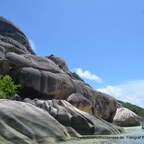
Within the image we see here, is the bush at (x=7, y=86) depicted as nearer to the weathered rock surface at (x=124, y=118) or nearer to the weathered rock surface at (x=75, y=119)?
the weathered rock surface at (x=75, y=119)

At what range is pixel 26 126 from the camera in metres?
27.4

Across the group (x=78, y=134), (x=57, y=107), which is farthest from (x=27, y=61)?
(x=78, y=134)

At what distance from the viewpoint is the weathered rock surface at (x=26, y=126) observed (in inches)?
1001

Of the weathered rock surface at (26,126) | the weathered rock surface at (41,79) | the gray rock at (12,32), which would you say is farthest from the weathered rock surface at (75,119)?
the gray rock at (12,32)

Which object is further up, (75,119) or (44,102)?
(44,102)

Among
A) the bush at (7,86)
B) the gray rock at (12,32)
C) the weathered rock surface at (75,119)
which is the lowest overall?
the weathered rock surface at (75,119)

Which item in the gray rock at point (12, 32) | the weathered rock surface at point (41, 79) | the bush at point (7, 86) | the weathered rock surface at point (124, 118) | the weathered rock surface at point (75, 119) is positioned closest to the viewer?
the weathered rock surface at point (75, 119)

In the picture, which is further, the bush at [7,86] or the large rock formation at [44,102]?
the bush at [7,86]

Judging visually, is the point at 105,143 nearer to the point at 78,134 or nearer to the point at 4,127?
the point at 78,134

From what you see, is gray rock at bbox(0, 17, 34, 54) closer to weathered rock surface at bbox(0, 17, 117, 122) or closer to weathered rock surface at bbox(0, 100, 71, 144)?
weathered rock surface at bbox(0, 17, 117, 122)

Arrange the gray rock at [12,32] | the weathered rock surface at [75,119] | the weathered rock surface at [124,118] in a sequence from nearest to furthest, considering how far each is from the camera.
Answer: the weathered rock surface at [75,119] < the gray rock at [12,32] < the weathered rock surface at [124,118]

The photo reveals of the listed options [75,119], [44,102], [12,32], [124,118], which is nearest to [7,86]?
[44,102]

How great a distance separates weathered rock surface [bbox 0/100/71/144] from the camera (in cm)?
2542

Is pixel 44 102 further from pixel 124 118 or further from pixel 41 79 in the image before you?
pixel 124 118
